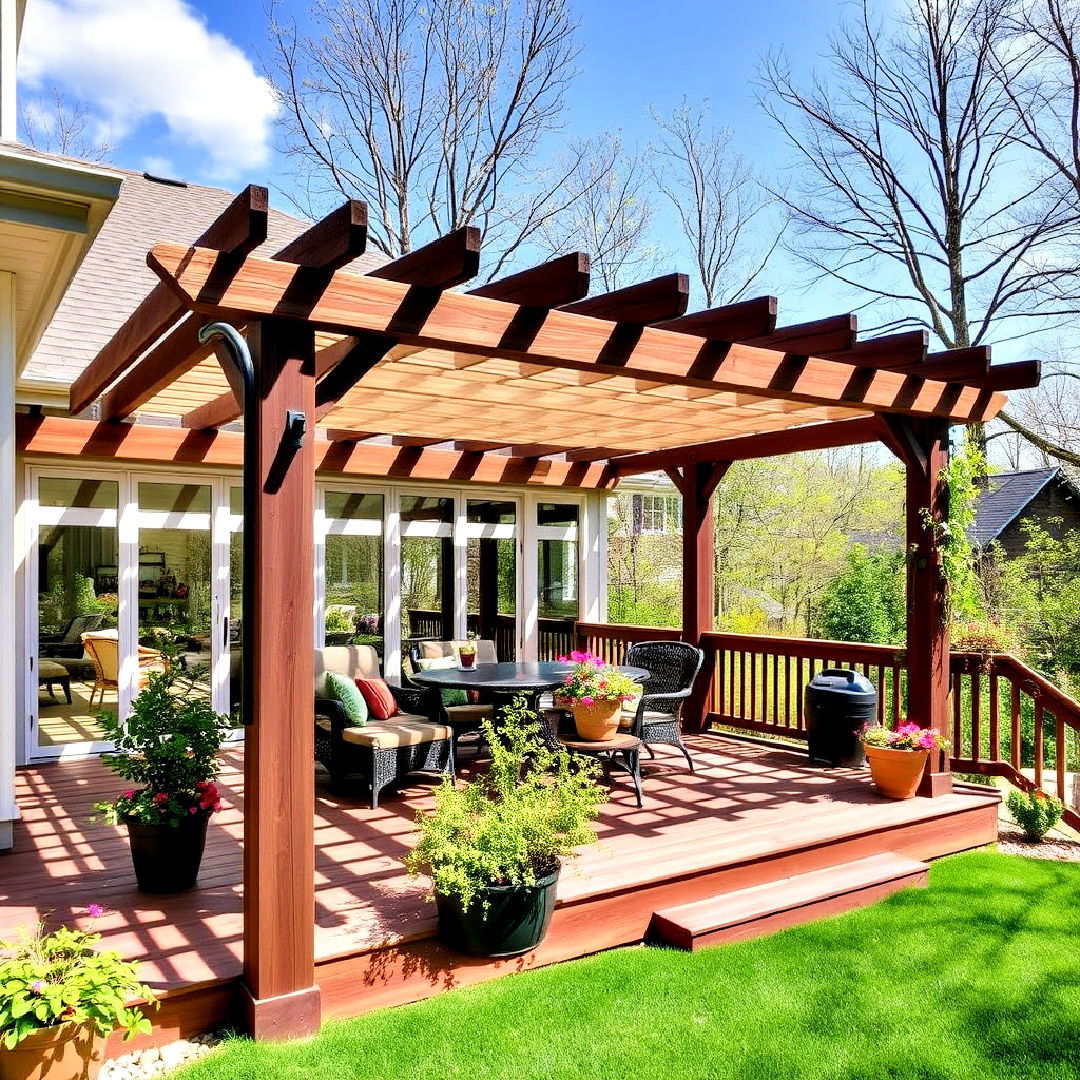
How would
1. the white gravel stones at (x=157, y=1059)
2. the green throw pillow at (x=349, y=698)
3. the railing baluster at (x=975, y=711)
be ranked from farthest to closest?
1. the railing baluster at (x=975, y=711)
2. the green throw pillow at (x=349, y=698)
3. the white gravel stones at (x=157, y=1059)

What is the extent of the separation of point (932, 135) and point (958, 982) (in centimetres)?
1347

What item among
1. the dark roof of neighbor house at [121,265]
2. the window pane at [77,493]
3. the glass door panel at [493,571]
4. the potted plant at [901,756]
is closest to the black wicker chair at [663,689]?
the potted plant at [901,756]

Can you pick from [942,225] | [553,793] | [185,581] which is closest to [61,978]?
[553,793]

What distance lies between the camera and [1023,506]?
16.7 meters

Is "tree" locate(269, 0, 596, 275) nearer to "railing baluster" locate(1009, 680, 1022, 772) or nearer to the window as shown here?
the window

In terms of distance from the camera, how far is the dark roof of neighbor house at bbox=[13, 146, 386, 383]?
6.96 metres

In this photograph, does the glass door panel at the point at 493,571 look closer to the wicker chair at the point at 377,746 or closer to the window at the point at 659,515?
the wicker chair at the point at 377,746

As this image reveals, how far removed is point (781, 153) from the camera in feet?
52.4

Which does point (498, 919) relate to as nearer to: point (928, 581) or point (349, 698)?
point (349, 698)

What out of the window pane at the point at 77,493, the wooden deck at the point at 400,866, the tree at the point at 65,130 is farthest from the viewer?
the tree at the point at 65,130

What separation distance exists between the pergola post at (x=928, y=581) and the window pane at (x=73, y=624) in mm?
5939

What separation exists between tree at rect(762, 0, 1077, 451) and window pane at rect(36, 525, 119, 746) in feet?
39.5

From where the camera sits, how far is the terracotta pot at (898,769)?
5602 millimetres

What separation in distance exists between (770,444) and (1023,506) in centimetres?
1196
